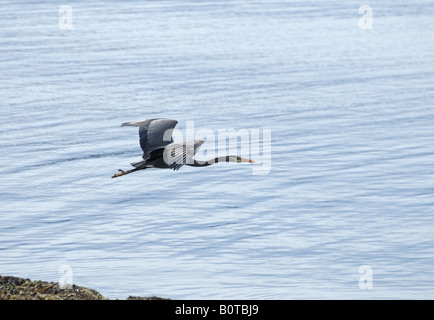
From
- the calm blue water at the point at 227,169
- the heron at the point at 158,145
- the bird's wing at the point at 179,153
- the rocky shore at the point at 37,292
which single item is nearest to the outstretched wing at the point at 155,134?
the heron at the point at 158,145

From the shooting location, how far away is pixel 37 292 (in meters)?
13.9

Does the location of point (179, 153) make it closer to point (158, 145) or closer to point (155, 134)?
point (158, 145)

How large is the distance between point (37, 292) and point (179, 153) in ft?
11.4

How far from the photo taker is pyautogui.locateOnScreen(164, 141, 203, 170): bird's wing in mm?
14350

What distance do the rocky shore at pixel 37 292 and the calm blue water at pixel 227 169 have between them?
303 cm

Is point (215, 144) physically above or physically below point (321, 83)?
below

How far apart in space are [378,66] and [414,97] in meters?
8.46

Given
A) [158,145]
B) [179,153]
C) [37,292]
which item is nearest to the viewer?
[37,292]

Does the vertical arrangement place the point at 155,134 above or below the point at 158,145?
above

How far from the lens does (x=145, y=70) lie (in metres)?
46.2

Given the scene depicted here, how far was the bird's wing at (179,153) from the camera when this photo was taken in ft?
47.1

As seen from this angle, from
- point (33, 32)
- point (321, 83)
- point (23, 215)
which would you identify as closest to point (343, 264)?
point (23, 215)

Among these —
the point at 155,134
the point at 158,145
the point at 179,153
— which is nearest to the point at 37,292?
the point at 179,153
